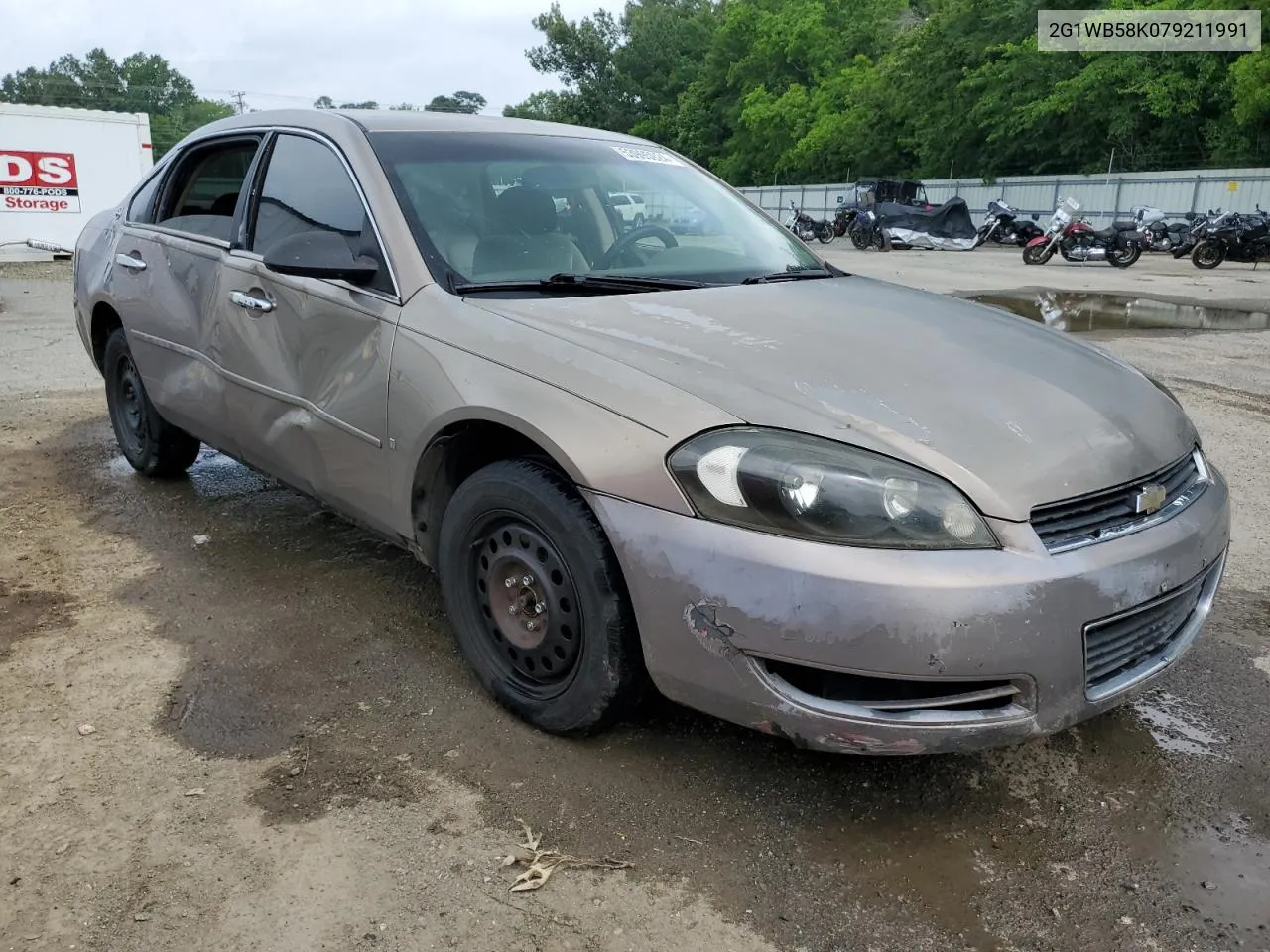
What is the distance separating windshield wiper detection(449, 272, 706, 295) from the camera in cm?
292

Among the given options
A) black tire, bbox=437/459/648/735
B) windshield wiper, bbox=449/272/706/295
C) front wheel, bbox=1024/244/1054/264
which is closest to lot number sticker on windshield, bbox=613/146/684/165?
windshield wiper, bbox=449/272/706/295

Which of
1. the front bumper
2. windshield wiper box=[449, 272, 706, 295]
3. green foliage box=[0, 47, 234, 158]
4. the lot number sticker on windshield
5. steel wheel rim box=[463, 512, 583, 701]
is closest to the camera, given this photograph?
the front bumper

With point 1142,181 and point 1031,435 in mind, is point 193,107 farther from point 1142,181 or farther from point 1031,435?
point 1031,435

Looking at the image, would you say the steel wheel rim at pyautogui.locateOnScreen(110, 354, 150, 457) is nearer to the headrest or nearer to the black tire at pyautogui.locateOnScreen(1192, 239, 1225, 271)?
the headrest

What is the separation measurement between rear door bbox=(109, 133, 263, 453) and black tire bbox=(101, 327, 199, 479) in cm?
26

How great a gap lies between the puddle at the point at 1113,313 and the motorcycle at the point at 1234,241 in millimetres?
6327

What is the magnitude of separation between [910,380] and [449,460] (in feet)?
4.13

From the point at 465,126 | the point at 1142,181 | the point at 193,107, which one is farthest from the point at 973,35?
the point at 193,107

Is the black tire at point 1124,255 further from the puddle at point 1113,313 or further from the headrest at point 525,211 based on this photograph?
the headrest at point 525,211

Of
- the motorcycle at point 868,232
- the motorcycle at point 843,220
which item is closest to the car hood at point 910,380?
the motorcycle at point 868,232

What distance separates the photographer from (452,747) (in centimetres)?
267

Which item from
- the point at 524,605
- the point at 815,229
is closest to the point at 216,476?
the point at 524,605

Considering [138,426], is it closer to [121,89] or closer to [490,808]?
[490,808]

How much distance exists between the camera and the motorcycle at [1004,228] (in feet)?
85.0
